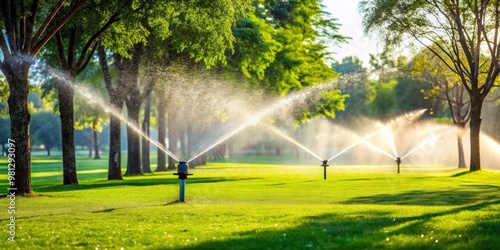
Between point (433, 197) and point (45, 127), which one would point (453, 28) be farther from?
point (45, 127)

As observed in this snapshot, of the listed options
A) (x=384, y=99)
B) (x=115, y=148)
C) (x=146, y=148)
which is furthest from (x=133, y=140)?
(x=384, y=99)

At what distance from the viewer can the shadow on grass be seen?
77.0ft

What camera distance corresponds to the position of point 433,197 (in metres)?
25.6

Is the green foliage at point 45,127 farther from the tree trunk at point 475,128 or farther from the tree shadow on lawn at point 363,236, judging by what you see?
the tree shadow on lawn at point 363,236

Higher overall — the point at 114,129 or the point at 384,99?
the point at 384,99

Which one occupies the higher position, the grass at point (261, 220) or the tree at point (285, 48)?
the tree at point (285, 48)

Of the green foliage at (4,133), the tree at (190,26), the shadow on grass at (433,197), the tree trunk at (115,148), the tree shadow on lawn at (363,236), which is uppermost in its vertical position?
the tree at (190,26)

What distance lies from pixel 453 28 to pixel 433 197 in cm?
2395

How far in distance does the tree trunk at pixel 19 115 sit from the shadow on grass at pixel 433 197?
10772 mm

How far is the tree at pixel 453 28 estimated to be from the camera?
4659 cm

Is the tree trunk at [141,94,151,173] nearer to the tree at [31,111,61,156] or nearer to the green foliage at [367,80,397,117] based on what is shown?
the green foliage at [367,80,397,117]

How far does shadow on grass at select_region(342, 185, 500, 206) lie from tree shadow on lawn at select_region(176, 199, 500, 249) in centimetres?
574

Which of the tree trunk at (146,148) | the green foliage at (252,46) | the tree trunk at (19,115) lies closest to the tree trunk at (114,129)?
the green foliage at (252,46)

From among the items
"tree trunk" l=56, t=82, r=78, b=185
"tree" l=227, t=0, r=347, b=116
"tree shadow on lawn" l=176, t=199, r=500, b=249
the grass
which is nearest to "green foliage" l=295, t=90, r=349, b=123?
"tree" l=227, t=0, r=347, b=116
